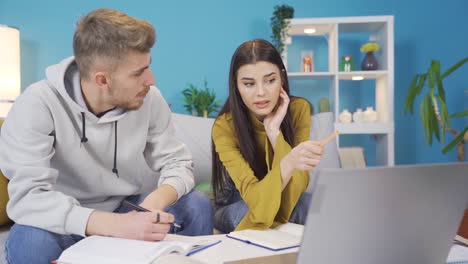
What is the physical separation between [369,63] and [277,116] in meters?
1.73

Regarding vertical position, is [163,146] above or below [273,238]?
above

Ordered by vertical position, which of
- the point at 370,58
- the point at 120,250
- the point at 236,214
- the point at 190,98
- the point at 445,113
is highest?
the point at 370,58

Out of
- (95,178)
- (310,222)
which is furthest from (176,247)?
(95,178)

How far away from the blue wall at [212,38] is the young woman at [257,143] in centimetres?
176

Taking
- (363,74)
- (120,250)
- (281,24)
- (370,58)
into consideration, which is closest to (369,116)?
(363,74)

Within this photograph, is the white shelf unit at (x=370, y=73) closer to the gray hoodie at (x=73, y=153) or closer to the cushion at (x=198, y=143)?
the cushion at (x=198, y=143)

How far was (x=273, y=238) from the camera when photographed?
40.7 inches

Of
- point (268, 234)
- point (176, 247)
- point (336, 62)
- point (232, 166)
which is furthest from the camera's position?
point (336, 62)

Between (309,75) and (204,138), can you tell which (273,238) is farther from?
(309,75)

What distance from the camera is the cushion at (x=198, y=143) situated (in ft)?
6.91

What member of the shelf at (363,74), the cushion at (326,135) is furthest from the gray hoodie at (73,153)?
the shelf at (363,74)

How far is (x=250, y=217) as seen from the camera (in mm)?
Result: 1466

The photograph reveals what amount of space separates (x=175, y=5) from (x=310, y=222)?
313 centimetres

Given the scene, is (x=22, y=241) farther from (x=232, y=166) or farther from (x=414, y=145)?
(x=414, y=145)
